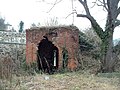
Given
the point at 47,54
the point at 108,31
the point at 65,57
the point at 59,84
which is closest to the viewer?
the point at 59,84

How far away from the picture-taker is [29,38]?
742 inches

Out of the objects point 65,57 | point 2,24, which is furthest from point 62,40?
point 2,24

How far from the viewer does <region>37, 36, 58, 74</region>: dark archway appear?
20.1 m

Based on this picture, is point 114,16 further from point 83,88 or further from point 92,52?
point 83,88

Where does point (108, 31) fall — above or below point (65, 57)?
above

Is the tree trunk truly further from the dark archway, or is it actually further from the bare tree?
the dark archway

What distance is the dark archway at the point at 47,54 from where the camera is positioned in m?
20.1

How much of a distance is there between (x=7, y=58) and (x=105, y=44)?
7020 mm

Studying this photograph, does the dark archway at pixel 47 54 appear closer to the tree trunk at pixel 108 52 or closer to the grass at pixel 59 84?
the tree trunk at pixel 108 52

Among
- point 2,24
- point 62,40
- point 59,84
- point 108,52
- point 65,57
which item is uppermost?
point 2,24

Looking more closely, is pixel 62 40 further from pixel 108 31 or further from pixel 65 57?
pixel 108 31

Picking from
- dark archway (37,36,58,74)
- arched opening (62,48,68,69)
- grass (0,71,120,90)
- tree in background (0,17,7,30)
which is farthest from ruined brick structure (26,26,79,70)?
tree in background (0,17,7,30)

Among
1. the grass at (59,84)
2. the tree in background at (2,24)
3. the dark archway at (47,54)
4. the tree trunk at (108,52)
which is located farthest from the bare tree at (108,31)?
the tree in background at (2,24)

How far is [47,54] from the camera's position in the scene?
20.9 m
